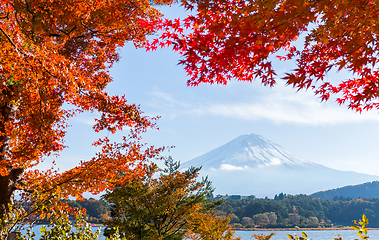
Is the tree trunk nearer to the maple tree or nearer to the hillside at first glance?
the maple tree

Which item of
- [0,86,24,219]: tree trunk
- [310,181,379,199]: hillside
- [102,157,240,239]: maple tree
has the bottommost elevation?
[310,181,379,199]: hillside

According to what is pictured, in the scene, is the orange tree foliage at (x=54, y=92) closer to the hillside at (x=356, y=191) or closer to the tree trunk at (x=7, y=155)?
the tree trunk at (x=7, y=155)

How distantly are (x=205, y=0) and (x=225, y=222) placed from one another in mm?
7791

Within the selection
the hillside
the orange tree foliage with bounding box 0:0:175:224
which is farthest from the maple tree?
the hillside

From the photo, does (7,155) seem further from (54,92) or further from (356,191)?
(356,191)

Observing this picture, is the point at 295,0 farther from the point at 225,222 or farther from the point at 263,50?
the point at 225,222

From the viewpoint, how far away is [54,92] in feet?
18.0

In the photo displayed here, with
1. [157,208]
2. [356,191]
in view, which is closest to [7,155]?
[157,208]

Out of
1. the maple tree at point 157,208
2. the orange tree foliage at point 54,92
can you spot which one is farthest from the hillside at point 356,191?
the orange tree foliage at point 54,92

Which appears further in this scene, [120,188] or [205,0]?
[120,188]

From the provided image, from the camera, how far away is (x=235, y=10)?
13.1ft

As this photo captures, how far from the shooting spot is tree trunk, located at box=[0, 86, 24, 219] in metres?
5.66

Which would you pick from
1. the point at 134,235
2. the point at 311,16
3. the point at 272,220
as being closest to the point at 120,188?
the point at 134,235

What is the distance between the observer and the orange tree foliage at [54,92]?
13.5 feet
